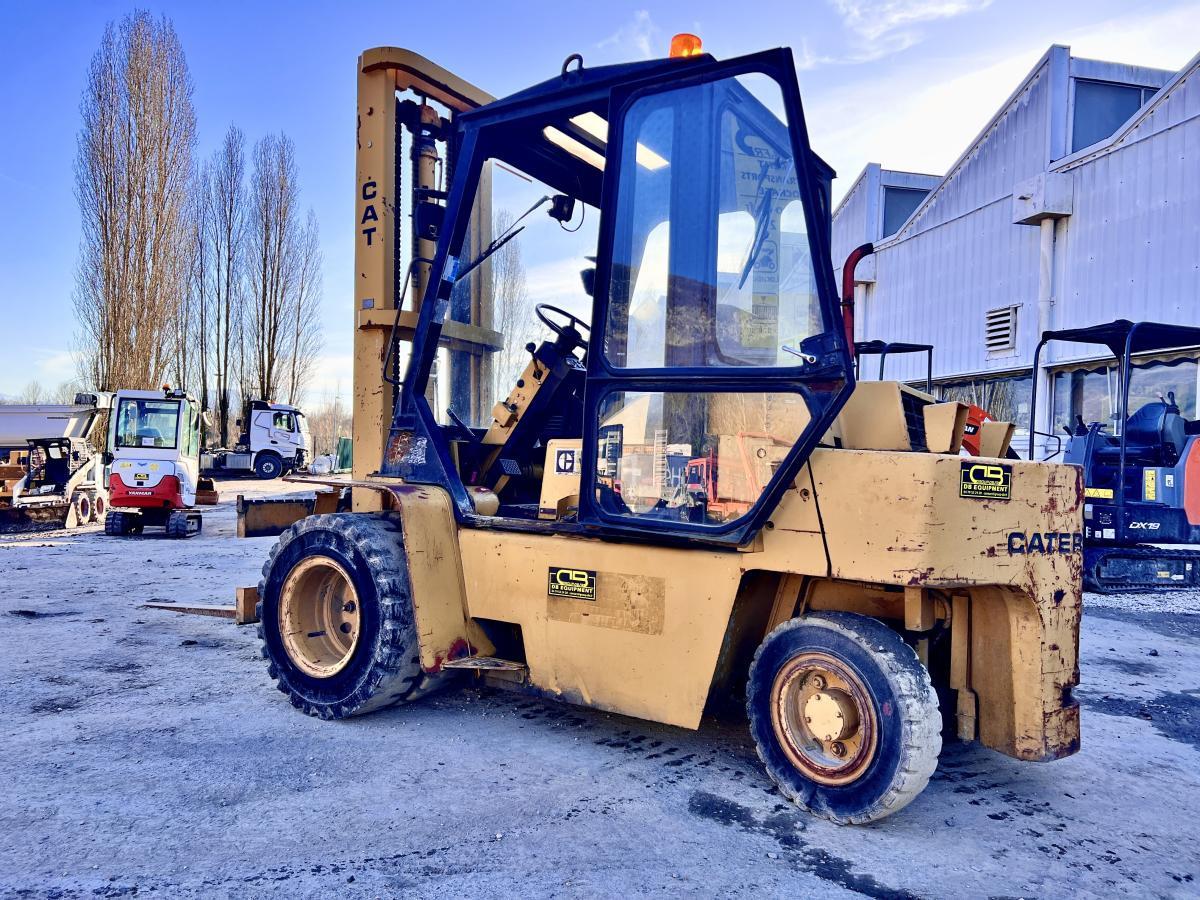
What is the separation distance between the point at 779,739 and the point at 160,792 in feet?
7.96

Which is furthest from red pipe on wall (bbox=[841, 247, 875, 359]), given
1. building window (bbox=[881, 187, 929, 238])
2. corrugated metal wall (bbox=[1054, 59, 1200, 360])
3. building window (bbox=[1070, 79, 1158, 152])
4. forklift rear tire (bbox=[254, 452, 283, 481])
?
forklift rear tire (bbox=[254, 452, 283, 481])

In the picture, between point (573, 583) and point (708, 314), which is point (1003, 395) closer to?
point (708, 314)

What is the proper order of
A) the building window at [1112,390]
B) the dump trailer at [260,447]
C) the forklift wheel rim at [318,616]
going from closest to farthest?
the forklift wheel rim at [318,616], the building window at [1112,390], the dump trailer at [260,447]

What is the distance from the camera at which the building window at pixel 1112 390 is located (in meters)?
11.2

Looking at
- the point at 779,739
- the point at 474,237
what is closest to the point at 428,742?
the point at 779,739

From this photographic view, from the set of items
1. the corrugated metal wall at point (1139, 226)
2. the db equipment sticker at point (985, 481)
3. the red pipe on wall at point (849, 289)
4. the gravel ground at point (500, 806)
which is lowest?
the gravel ground at point (500, 806)

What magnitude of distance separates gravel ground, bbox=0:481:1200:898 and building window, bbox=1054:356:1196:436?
7.72 meters

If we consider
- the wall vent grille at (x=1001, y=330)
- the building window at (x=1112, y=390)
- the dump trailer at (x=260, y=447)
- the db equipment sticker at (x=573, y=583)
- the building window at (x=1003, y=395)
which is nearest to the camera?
the db equipment sticker at (x=573, y=583)

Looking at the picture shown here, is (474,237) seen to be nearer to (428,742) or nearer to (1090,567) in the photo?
(428,742)

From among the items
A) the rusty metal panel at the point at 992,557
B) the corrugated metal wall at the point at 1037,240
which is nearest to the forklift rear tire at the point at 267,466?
the corrugated metal wall at the point at 1037,240

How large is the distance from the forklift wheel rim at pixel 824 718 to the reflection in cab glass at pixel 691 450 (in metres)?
0.66

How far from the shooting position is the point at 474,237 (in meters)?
4.55

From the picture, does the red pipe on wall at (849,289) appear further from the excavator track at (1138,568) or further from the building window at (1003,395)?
the building window at (1003,395)

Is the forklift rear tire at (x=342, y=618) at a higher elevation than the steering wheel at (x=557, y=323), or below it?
below
